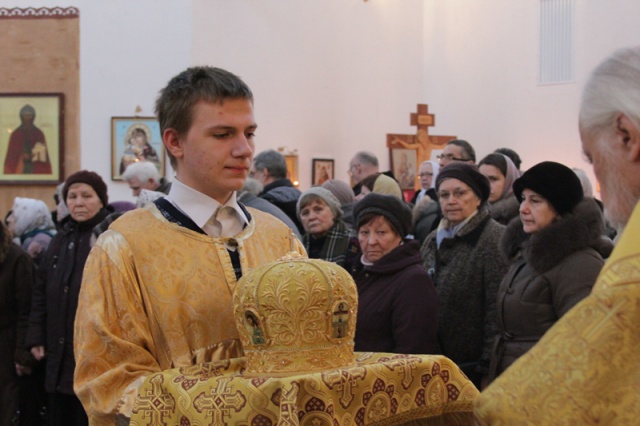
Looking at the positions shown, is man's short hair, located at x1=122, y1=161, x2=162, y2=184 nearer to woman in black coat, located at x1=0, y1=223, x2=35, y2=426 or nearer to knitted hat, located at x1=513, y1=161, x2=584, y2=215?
woman in black coat, located at x1=0, y1=223, x2=35, y2=426

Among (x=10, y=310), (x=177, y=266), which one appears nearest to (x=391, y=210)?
(x=177, y=266)

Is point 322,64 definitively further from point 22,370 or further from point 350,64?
point 22,370

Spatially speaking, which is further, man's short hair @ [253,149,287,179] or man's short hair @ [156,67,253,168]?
man's short hair @ [253,149,287,179]

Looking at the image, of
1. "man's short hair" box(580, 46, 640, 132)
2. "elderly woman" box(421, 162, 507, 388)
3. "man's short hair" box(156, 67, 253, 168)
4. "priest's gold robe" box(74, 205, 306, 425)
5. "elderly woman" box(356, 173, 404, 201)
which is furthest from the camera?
"elderly woman" box(356, 173, 404, 201)

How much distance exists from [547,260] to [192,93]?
221 centimetres

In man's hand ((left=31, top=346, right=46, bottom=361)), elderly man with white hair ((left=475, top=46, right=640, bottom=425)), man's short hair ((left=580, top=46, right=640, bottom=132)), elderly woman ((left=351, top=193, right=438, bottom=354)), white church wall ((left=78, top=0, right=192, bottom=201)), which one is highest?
white church wall ((left=78, top=0, right=192, bottom=201))

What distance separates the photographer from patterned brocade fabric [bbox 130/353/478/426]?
1.98 meters

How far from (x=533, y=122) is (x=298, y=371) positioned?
16.2m

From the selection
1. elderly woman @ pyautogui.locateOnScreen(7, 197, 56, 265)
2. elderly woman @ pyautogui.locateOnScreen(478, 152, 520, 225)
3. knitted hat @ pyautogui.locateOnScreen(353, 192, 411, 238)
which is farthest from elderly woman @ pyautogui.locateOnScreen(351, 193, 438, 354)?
elderly woman @ pyautogui.locateOnScreen(7, 197, 56, 265)

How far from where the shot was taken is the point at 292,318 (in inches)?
84.7

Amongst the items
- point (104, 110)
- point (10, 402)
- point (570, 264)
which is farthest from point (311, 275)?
point (104, 110)

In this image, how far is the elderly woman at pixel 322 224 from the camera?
19.5 ft

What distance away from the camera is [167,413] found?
2.11 metres

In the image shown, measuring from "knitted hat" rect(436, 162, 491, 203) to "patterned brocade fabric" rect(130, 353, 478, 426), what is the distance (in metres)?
2.85
